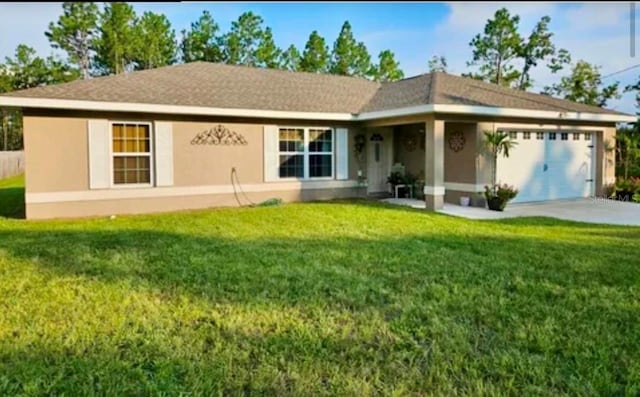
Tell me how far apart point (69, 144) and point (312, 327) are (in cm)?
887

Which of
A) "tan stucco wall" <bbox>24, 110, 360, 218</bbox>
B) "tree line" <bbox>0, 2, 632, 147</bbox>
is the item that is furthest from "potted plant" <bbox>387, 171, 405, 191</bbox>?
"tree line" <bbox>0, 2, 632, 147</bbox>

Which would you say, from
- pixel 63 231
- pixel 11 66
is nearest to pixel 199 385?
pixel 63 231

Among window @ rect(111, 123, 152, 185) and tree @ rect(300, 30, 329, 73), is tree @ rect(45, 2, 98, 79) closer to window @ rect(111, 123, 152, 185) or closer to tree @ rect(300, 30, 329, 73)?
tree @ rect(300, 30, 329, 73)

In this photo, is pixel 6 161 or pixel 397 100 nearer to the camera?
pixel 397 100

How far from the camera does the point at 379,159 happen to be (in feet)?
49.3

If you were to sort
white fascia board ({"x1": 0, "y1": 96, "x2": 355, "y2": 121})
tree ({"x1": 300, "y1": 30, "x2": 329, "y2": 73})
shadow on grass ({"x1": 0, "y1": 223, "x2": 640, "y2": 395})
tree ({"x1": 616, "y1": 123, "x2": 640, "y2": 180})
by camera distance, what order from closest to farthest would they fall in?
shadow on grass ({"x1": 0, "y1": 223, "x2": 640, "y2": 395})
white fascia board ({"x1": 0, "y1": 96, "x2": 355, "y2": 121})
tree ({"x1": 616, "y1": 123, "x2": 640, "y2": 180})
tree ({"x1": 300, "y1": 30, "x2": 329, "y2": 73})

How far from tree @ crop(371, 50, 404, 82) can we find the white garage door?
71.6 ft

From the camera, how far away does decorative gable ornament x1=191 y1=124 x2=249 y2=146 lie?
39.9ft

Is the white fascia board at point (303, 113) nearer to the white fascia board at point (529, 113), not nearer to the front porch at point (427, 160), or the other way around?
the white fascia board at point (529, 113)

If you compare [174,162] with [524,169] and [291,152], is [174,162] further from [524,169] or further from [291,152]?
[524,169]

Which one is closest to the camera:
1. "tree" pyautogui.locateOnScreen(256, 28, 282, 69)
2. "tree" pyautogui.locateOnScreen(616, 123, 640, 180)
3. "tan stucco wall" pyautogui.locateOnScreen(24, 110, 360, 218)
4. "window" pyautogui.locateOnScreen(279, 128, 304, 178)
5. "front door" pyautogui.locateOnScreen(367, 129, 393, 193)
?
"tan stucco wall" pyautogui.locateOnScreen(24, 110, 360, 218)

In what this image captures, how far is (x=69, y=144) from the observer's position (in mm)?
10664

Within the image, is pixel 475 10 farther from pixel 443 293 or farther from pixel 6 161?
pixel 6 161

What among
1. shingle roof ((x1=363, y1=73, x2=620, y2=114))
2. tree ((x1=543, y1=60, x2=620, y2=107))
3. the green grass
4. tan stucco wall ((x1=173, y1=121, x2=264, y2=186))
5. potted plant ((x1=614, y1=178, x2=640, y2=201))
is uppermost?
tree ((x1=543, y1=60, x2=620, y2=107))
